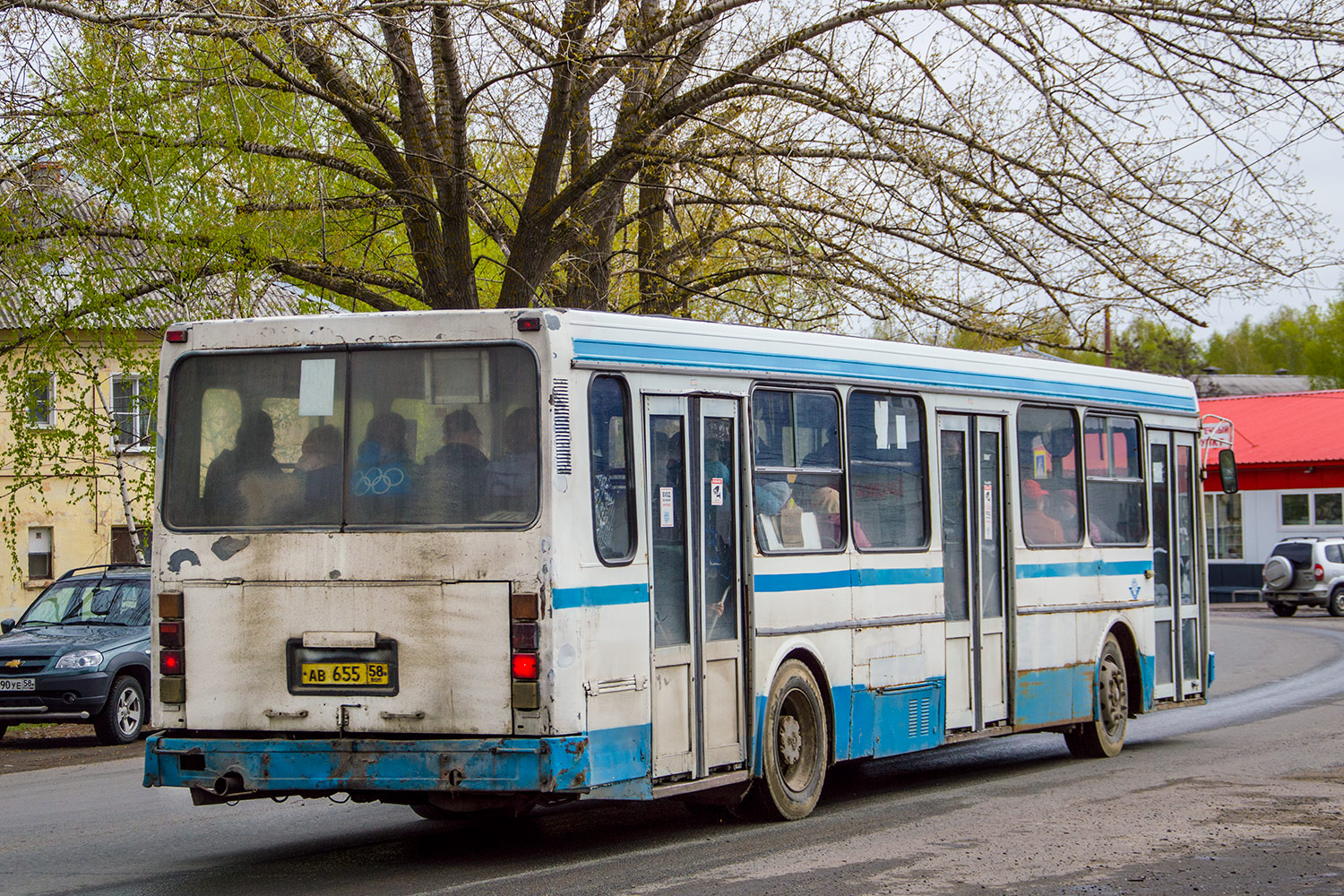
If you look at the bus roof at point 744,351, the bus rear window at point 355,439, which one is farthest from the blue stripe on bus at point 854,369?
the bus rear window at point 355,439

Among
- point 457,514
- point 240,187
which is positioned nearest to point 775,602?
point 457,514

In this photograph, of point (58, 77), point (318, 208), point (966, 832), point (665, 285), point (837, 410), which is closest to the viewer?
point (966, 832)

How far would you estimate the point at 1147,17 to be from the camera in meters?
14.1

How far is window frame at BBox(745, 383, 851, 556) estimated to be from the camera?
9.54 m

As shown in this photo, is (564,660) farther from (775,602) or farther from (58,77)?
(58,77)

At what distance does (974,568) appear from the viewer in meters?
11.7

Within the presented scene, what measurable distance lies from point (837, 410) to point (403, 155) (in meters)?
8.04

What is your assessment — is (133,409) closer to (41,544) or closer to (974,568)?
(974,568)

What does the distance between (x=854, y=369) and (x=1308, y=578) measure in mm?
30115

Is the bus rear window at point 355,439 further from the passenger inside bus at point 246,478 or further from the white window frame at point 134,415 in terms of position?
the white window frame at point 134,415

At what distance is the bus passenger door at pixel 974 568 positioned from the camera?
1144cm

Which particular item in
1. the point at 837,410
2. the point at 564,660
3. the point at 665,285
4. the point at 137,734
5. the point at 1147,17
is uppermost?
the point at 1147,17

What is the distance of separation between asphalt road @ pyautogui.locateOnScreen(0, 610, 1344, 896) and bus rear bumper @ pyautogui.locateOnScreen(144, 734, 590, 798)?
0.46 meters

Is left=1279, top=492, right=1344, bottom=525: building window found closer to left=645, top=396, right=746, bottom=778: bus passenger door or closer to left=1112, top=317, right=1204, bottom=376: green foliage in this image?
left=645, top=396, right=746, bottom=778: bus passenger door
